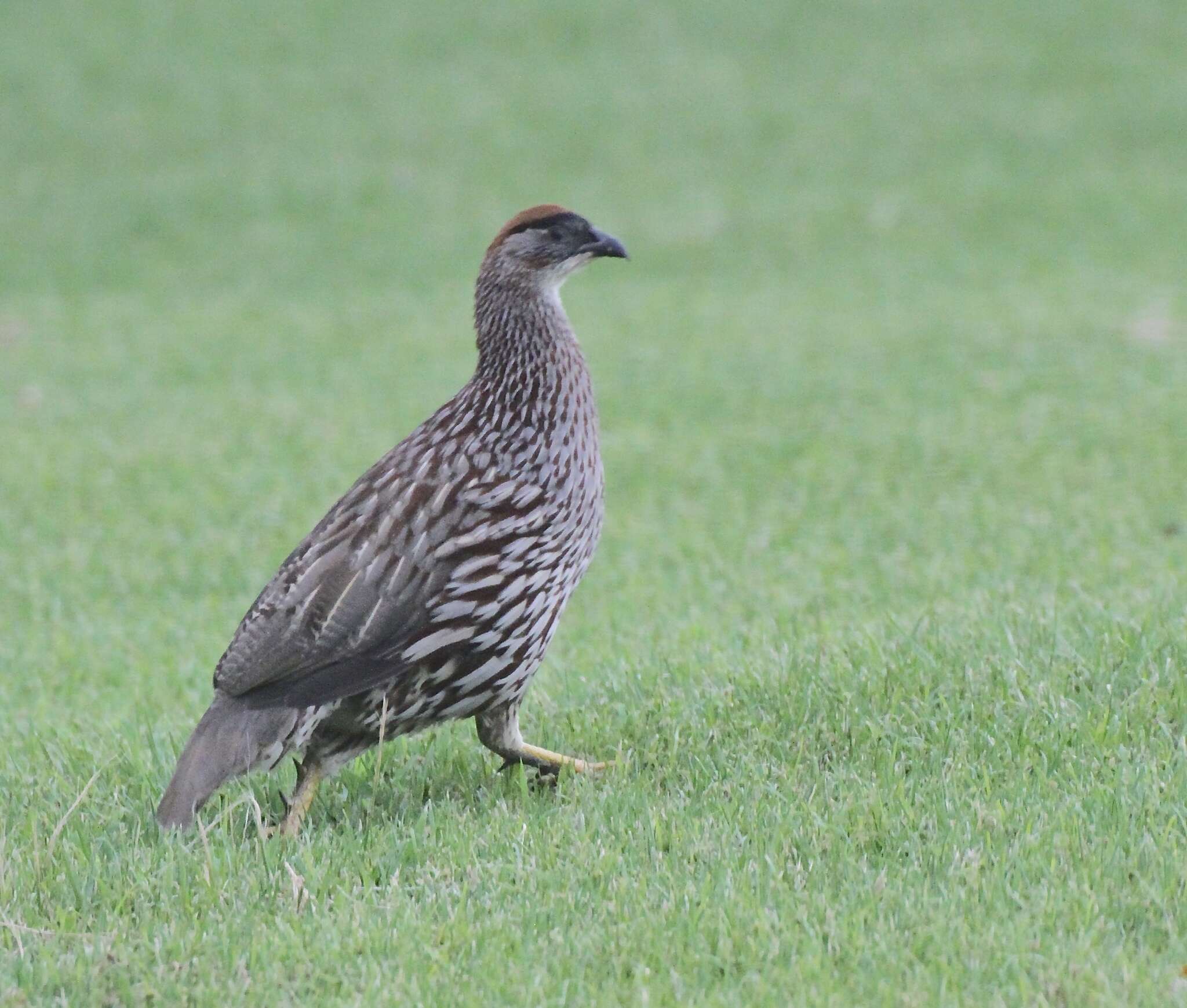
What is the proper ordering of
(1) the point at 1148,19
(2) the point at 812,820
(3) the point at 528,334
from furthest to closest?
(1) the point at 1148,19 < (3) the point at 528,334 < (2) the point at 812,820

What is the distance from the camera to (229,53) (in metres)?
23.6

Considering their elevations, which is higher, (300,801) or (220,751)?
(220,751)

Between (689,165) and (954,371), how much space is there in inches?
357

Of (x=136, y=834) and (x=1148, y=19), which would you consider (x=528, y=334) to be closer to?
(x=136, y=834)

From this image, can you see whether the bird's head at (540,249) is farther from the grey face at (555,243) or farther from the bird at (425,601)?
the bird at (425,601)

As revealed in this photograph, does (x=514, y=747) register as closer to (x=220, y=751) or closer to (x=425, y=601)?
(x=425, y=601)

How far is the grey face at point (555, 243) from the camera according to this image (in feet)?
17.9

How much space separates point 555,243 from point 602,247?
0.54ft

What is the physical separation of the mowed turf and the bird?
24cm

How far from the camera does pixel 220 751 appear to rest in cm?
477

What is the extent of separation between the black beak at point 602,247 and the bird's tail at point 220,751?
5.69 ft

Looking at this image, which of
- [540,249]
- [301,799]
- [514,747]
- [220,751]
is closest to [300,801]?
[301,799]

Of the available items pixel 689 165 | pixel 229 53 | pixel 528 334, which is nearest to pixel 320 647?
pixel 528 334

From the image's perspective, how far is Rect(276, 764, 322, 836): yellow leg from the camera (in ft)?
15.9
